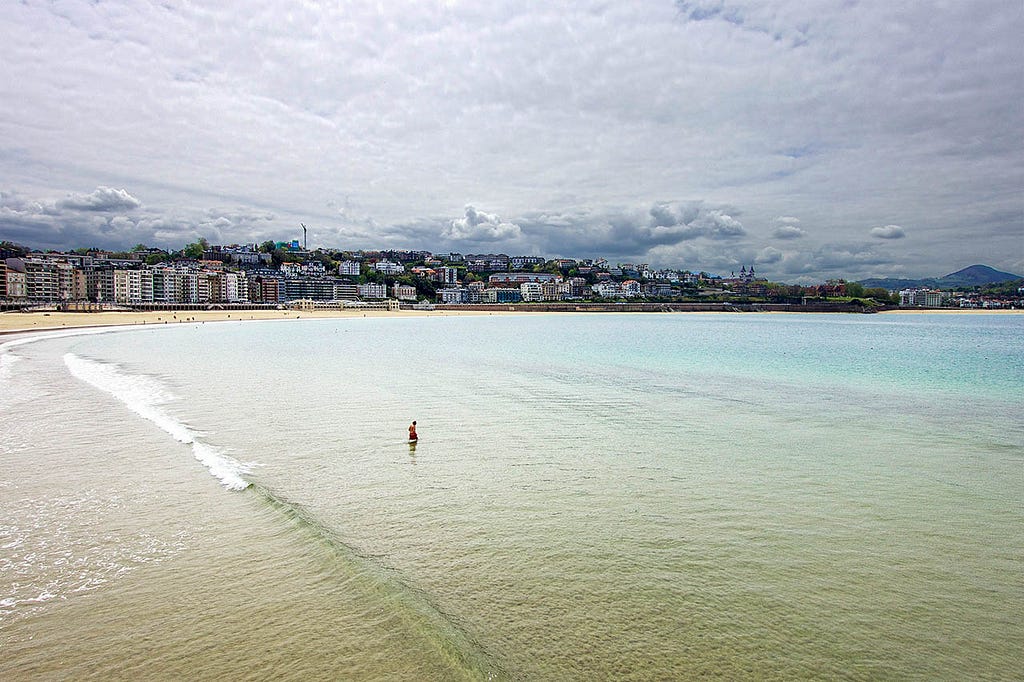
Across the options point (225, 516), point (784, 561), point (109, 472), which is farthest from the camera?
point (109, 472)

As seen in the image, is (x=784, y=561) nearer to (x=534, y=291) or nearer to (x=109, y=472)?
(x=109, y=472)

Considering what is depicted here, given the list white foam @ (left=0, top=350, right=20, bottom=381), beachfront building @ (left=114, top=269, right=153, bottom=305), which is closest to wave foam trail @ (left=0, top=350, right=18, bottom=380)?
white foam @ (left=0, top=350, right=20, bottom=381)

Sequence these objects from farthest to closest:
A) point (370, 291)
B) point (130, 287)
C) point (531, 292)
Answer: point (531, 292)
point (370, 291)
point (130, 287)

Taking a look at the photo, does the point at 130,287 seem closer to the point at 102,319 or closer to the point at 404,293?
the point at 102,319

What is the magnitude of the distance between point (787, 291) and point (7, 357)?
197 m

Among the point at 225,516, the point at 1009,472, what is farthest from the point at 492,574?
the point at 1009,472

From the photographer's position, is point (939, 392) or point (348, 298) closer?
point (939, 392)

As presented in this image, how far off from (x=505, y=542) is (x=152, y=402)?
13008mm

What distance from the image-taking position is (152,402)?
52.0 feet

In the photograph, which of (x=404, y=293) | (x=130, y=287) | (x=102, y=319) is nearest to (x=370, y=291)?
(x=404, y=293)

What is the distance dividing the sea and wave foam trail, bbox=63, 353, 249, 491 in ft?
0.33

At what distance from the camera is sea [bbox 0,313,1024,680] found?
15.3 ft

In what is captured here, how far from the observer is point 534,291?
A: 198 m

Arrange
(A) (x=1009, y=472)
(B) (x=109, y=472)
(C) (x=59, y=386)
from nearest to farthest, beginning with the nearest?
(B) (x=109, y=472) < (A) (x=1009, y=472) < (C) (x=59, y=386)
